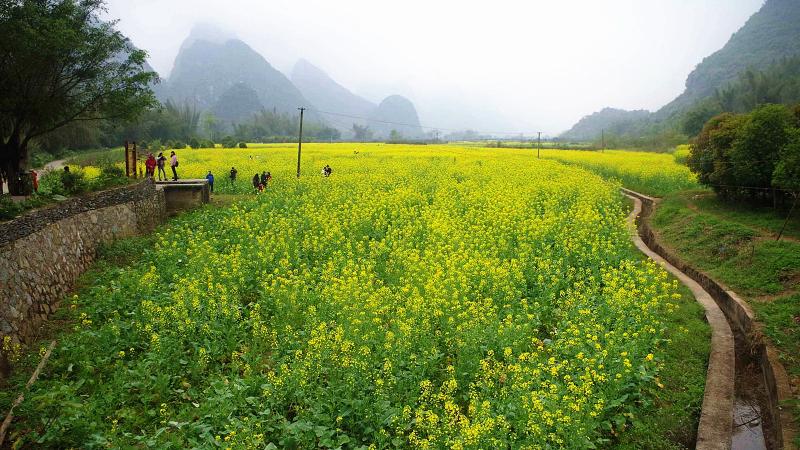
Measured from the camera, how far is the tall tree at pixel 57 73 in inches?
599

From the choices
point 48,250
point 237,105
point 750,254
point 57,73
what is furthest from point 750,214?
point 237,105

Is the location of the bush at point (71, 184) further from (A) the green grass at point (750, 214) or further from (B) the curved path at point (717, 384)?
(A) the green grass at point (750, 214)

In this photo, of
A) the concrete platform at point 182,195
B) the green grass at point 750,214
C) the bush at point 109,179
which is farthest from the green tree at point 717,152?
the bush at point 109,179

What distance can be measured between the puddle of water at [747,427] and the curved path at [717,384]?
1.15 feet

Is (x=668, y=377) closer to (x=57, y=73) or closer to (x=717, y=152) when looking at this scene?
(x=717, y=152)

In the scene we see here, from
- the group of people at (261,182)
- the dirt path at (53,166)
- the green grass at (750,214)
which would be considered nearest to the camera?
the green grass at (750,214)

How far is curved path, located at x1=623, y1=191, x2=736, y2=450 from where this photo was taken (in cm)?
807

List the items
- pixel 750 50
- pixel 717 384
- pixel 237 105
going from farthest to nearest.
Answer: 1. pixel 237 105
2. pixel 750 50
3. pixel 717 384

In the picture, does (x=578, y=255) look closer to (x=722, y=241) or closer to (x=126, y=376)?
(x=722, y=241)

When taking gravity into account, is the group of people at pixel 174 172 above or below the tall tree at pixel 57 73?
below

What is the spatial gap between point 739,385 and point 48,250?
52.6 ft

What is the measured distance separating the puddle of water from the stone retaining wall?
1325 cm

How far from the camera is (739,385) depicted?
10.4m

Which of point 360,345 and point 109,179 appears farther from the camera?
point 109,179
